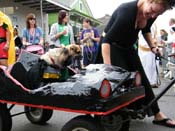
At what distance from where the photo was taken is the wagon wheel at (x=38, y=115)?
5242 millimetres

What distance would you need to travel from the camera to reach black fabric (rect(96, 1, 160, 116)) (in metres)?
4.28

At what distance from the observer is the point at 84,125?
11.7 ft

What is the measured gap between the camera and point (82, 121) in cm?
359

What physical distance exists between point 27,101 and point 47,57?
61cm

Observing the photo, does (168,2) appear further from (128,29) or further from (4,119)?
(4,119)

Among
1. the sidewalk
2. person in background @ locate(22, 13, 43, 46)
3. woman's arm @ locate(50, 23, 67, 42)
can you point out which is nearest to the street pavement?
the sidewalk

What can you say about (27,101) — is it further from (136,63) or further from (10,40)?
(10,40)

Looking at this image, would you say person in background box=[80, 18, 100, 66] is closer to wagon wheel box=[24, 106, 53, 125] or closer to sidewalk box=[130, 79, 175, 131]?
sidewalk box=[130, 79, 175, 131]

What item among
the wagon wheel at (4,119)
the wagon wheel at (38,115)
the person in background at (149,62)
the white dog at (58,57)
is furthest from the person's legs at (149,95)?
the person in background at (149,62)

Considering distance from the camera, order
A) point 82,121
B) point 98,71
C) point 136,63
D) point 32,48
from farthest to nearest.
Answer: point 32,48 < point 136,63 < point 98,71 < point 82,121

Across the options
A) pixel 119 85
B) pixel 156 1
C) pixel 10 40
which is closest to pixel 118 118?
pixel 119 85

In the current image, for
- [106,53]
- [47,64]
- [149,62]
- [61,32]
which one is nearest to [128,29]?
[106,53]

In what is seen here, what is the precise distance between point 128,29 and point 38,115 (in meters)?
1.76

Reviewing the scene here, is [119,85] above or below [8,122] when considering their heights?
above
